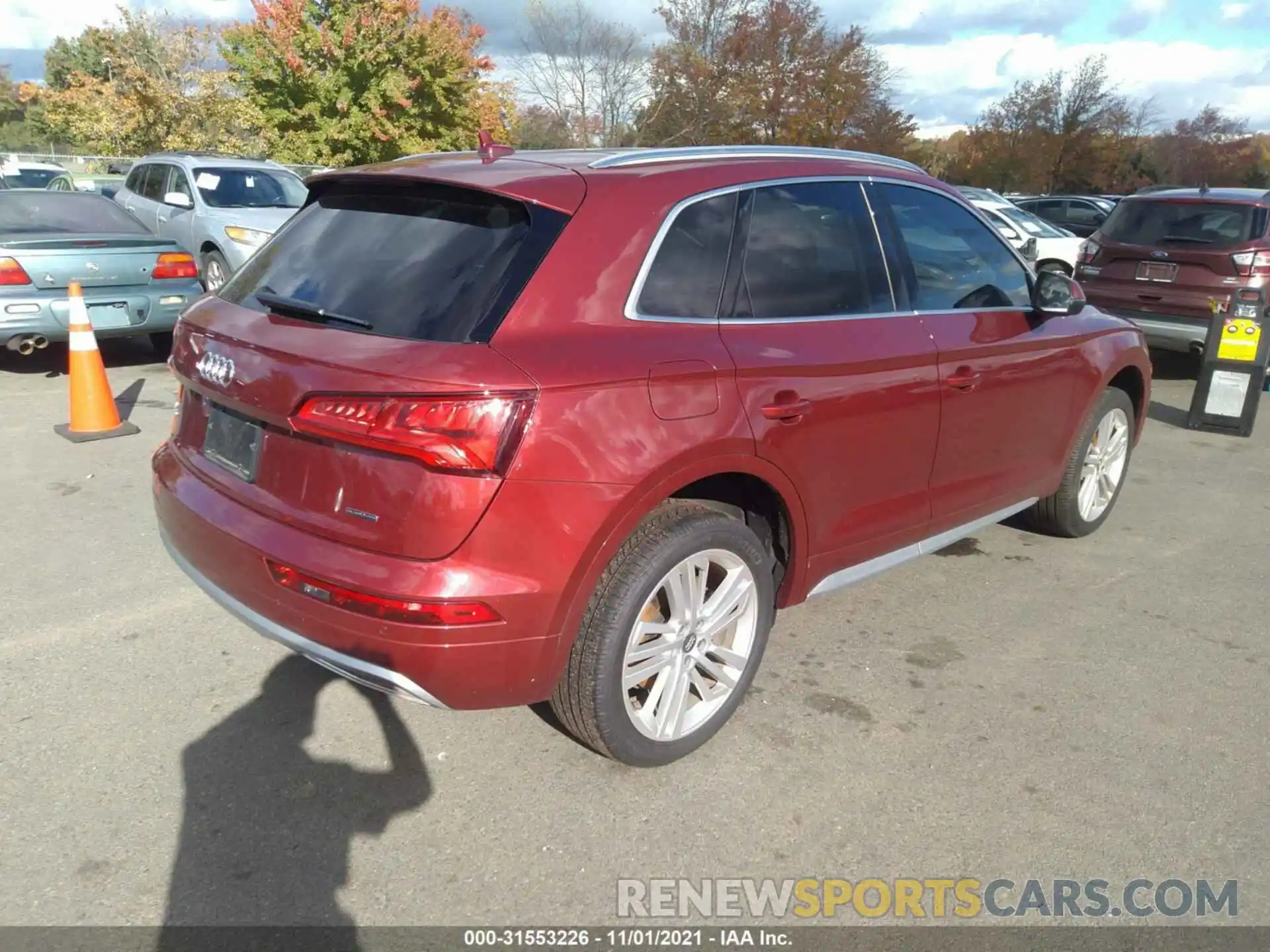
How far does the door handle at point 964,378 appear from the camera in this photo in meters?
3.75

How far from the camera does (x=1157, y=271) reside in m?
9.20

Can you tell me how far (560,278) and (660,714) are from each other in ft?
4.34

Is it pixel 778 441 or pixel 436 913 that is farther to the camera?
pixel 778 441

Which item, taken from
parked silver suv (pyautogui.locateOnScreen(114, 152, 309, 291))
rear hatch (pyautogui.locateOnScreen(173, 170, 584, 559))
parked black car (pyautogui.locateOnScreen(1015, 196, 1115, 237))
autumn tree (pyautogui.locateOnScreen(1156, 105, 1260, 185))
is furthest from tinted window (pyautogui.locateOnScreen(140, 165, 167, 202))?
autumn tree (pyautogui.locateOnScreen(1156, 105, 1260, 185))

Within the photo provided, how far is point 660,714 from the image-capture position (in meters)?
3.03

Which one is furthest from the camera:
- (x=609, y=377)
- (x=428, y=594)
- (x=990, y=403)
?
(x=990, y=403)

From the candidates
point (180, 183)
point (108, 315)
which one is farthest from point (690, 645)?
point (180, 183)

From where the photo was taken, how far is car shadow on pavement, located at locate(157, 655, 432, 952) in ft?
8.07

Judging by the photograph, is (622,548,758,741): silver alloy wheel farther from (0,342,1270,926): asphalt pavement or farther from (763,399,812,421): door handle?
(763,399,812,421): door handle

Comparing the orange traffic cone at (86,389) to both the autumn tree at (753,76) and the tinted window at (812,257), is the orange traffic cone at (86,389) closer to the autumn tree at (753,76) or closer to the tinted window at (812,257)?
the tinted window at (812,257)

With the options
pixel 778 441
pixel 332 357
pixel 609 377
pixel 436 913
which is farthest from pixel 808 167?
pixel 436 913

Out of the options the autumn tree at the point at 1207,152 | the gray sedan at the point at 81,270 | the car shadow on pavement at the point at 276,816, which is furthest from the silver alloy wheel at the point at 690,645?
the autumn tree at the point at 1207,152

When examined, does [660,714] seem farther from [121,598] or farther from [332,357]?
[121,598]

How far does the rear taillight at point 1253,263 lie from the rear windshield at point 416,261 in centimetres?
834
